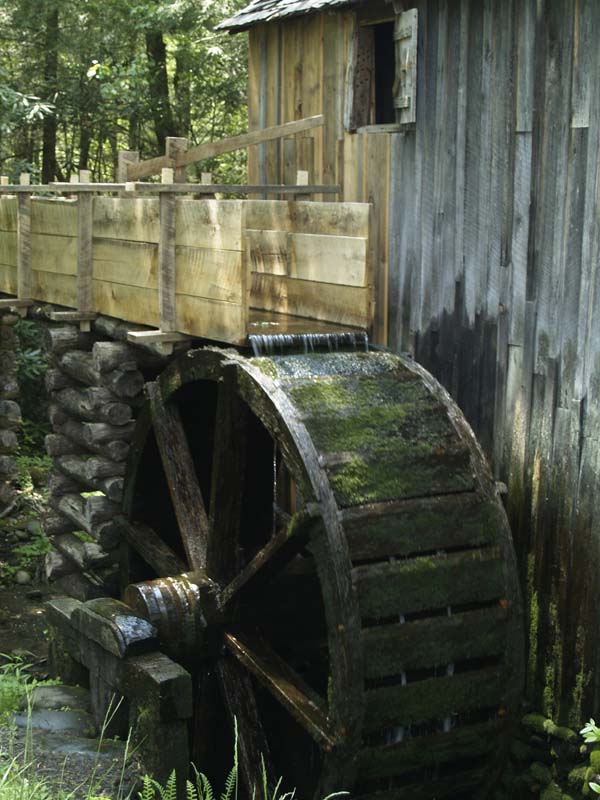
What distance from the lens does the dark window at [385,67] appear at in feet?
26.3

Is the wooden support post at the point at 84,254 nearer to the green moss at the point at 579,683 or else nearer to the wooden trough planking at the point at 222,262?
the wooden trough planking at the point at 222,262

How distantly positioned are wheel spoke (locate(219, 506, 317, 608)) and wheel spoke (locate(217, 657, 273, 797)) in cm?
40

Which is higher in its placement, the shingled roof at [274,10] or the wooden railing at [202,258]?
the shingled roof at [274,10]

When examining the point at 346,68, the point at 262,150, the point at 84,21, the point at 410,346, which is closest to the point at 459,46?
the point at 346,68

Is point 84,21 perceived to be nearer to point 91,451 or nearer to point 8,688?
point 91,451

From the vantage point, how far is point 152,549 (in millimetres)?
7559

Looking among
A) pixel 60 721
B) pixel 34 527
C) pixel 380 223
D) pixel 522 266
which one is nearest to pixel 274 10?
pixel 380 223

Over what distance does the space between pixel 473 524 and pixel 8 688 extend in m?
2.71

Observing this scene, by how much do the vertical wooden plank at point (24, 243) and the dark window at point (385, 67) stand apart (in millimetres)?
2675

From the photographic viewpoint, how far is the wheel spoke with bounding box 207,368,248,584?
20.9ft

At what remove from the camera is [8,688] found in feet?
20.5

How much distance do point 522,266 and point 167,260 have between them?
2.29 metres

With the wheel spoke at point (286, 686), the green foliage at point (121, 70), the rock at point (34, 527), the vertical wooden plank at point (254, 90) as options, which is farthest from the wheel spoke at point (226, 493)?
the green foliage at point (121, 70)

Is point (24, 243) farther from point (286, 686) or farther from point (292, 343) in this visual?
point (286, 686)
